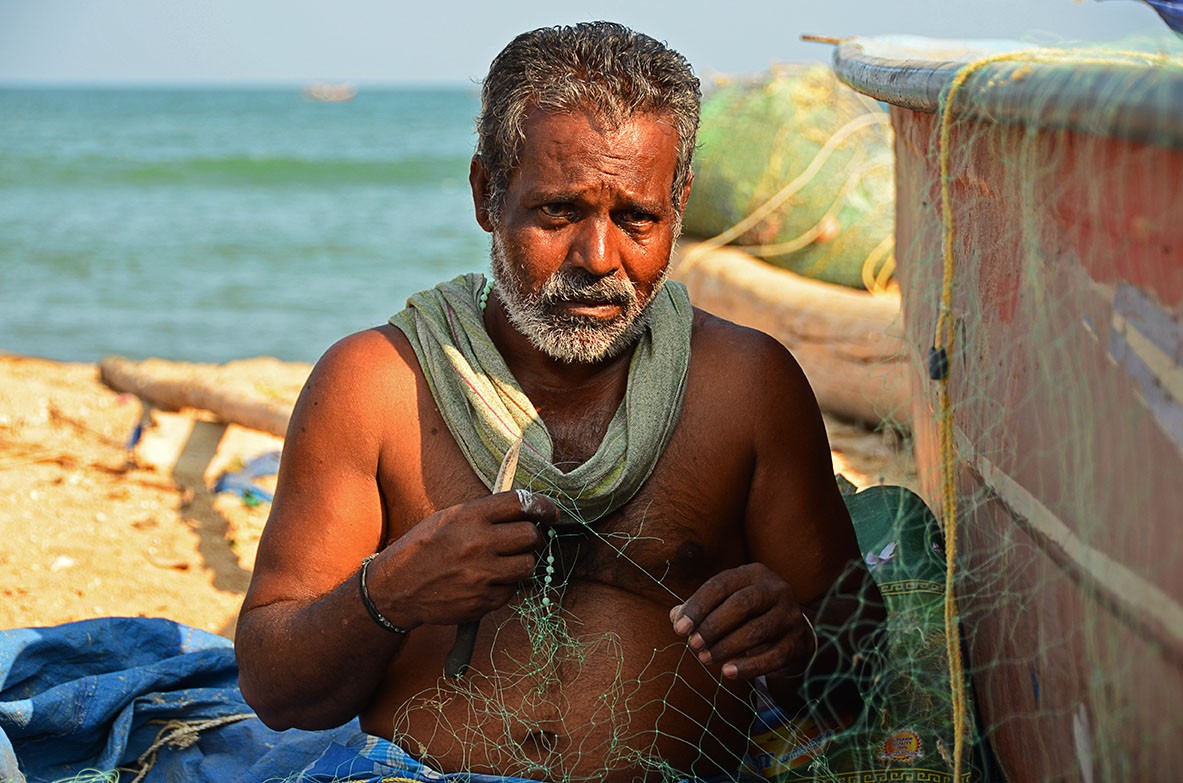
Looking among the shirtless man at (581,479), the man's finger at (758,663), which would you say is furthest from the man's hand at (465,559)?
the man's finger at (758,663)

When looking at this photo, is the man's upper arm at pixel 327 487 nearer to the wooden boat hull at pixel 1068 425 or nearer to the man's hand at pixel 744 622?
the man's hand at pixel 744 622

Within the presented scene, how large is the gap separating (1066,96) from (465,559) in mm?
1263

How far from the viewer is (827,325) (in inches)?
261

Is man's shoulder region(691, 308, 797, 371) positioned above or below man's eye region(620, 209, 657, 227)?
below

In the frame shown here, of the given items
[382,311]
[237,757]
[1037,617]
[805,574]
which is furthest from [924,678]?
[382,311]

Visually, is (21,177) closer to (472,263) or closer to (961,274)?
(472,263)

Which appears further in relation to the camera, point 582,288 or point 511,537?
point 582,288

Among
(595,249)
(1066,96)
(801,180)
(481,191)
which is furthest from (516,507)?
(801,180)

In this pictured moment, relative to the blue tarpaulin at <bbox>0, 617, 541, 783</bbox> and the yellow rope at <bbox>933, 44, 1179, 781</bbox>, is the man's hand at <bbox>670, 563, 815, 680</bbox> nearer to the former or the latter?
the yellow rope at <bbox>933, 44, 1179, 781</bbox>

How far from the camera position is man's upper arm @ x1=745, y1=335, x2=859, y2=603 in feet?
8.89

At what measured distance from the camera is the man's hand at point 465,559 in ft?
7.51

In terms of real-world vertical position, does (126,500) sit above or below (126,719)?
below

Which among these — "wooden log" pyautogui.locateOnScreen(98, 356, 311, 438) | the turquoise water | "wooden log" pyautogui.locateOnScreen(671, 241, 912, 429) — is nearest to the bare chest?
"wooden log" pyautogui.locateOnScreen(671, 241, 912, 429)

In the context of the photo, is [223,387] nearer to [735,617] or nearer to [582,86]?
[582,86]
